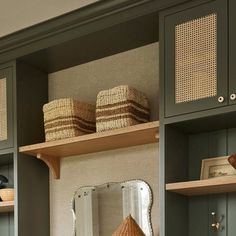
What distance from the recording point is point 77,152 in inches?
120

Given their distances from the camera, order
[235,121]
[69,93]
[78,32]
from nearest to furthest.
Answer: [235,121] → [78,32] → [69,93]

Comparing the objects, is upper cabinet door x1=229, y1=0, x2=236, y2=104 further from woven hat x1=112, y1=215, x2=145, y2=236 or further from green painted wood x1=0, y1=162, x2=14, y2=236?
green painted wood x1=0, y1=162, x2=14, y2=236

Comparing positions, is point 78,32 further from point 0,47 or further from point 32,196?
point 32,196

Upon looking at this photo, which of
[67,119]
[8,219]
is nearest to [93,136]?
[67,119]

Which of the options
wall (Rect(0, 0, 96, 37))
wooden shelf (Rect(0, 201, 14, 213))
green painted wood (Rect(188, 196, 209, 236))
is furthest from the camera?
wooden shelf (Rect(0, 201, 14, 213))

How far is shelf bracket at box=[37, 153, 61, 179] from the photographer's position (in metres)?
3.08

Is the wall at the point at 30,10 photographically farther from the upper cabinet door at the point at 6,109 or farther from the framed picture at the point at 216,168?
the framed picture at the point at 216,168

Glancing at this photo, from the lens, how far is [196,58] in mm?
2348

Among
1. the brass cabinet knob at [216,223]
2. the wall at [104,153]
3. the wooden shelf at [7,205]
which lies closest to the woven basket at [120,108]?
the wall at [104,153]

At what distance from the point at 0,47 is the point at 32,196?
3.03ft

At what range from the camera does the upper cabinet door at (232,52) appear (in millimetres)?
2208

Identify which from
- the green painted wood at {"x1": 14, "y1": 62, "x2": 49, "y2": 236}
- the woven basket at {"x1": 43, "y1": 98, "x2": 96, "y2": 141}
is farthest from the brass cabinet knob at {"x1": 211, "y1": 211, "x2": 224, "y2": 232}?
the green painted wood at {"x1": 14, "y1": 62, "x2": 49, "y2": 236}

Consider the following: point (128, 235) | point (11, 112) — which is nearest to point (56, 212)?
point (11, 112)

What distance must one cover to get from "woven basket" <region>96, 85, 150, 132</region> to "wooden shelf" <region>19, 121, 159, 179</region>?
0.05 meters
